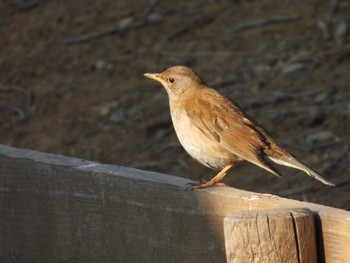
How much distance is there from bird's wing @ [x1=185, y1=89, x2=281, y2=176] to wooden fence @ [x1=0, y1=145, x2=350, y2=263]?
4.74ft

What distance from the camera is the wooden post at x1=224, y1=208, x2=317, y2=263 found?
145 inches

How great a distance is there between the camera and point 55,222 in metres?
4.73

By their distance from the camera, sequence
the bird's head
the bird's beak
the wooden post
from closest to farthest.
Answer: the wooden post → the bird's head → the bird's beak

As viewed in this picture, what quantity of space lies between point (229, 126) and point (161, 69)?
443 centimetres

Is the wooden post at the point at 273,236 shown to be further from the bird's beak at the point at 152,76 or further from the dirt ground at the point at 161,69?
the dirt ground at the point at 161,69

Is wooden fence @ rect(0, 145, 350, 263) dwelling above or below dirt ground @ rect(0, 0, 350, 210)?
above

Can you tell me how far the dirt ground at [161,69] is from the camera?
28.9 ft

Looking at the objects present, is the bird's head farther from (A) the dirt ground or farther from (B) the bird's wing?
(A) the dirt ground

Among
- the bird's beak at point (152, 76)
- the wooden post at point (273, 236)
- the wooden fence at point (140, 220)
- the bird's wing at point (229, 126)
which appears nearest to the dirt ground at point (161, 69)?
the bird's beak at point (152, 76)

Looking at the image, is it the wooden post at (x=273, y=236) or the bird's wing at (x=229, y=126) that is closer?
the wooden post at (x=273, y=236)

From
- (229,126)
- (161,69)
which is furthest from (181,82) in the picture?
(161,69)

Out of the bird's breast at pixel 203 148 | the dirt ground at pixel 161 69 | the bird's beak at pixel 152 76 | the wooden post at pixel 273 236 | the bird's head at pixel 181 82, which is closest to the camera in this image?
the wooden post at pixel 273 236

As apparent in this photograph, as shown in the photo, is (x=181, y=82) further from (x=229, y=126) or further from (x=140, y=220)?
(x=140, y=220)

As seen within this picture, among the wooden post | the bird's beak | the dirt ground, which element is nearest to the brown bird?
the bird's beak
